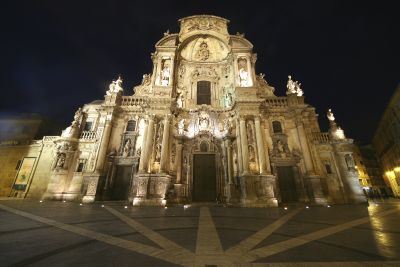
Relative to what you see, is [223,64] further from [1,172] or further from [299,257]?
[1,172]

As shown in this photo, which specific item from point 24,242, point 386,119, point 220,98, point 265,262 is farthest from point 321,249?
point 386,119

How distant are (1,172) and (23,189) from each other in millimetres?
4548

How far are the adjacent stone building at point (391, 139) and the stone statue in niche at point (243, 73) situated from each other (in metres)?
22.1

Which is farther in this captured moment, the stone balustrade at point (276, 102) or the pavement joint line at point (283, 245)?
the stone balustrade at point (276, 102)

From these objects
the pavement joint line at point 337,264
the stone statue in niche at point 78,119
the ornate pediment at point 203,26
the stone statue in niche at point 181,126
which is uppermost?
the ornate pediment at point 203,26

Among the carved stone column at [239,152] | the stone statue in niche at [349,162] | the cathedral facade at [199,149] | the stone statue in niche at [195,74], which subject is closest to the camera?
the cathedral facade at [199,149]

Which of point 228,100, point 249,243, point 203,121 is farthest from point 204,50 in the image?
point 249,243

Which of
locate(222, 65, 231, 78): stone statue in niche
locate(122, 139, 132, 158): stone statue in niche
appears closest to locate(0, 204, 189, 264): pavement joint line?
locate(122, 139, 132, 158): stone statue in niche

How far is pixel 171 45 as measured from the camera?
19.4 metres

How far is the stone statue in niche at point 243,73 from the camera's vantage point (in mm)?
17964

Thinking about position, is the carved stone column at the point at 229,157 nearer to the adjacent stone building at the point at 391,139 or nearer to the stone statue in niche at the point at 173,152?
the stone statue in niche at the point at 173,152

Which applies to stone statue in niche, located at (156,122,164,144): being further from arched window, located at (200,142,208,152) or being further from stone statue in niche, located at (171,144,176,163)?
arched window, located at (200,142,208,152)

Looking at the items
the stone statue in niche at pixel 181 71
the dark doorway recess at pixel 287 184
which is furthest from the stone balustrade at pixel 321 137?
the stone statue in niche at pixel 181 71

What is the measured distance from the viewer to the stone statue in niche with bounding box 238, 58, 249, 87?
18.0 meters
